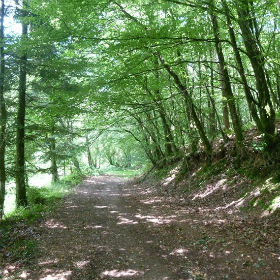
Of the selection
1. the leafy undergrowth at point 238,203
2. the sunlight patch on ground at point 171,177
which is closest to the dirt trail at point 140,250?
the leafy undergrowth at point 238,203

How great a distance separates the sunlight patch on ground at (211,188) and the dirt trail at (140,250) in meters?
1.20

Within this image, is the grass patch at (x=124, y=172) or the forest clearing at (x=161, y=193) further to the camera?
the grass patch at (x=124, y=172)

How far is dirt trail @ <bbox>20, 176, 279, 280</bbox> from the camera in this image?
5.00m

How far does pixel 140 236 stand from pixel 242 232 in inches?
103

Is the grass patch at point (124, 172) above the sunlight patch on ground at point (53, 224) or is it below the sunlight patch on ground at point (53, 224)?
above

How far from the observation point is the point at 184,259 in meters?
5.54

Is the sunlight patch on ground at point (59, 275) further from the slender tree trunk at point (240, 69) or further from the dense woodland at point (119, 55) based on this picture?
the slender tree trunk at point (240, 69)

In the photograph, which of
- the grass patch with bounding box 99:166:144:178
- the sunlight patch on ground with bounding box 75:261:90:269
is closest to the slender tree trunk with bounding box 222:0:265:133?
the sunlight patch on ground with bounding box 75:261:90:269

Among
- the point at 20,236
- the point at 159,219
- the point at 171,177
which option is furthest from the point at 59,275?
the point at 171,177

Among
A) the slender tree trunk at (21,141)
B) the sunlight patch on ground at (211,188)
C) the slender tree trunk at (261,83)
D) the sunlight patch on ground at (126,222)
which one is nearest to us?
the slender tree trunk at (261,83)

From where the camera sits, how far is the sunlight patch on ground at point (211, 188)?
34.0 ft

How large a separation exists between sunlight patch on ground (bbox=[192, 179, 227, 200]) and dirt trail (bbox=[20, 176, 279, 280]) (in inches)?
47.1

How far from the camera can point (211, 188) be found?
35.3ft

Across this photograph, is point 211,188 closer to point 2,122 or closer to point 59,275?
point 59,275
